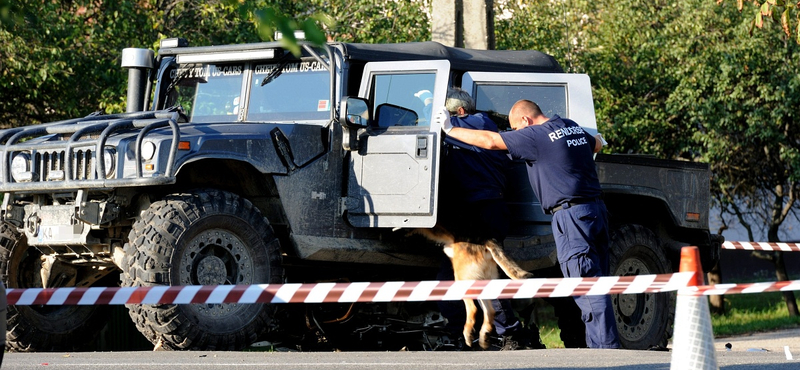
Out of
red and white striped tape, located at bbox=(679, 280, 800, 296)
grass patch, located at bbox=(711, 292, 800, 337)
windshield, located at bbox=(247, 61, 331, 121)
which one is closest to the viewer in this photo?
red and white striped tape, located at bbox=(679, 280, 800, 296)

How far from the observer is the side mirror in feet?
24.9

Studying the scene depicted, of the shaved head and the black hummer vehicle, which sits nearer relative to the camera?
the black hummer vehicle

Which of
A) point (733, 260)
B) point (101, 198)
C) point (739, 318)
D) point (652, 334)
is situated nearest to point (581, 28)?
point (739, 318)

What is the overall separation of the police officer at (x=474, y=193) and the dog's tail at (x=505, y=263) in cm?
11

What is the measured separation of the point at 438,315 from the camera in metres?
8.80

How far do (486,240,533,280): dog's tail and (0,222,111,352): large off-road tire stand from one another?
320 centimetres

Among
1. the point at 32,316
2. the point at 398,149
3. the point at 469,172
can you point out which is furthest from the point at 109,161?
the point at 469,172

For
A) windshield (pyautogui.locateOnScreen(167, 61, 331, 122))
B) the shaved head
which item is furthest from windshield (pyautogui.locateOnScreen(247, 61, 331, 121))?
the shaved head

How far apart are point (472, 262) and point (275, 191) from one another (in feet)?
4.63

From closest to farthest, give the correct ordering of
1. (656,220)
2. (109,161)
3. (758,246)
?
(109,161) < (656,220) < (758,246)

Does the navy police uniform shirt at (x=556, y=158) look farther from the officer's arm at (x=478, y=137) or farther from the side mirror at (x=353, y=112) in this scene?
the side mirror at (x=353, y=112)

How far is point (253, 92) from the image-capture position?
841cm

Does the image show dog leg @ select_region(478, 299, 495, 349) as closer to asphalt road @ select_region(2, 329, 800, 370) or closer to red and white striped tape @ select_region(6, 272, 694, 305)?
asphalt road @ select_region(2, 329, 800, 370)

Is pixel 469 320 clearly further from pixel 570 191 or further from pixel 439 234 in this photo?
pixel 570 191
